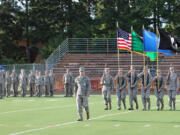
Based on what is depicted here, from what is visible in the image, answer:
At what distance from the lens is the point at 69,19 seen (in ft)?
209

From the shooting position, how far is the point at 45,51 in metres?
59.0

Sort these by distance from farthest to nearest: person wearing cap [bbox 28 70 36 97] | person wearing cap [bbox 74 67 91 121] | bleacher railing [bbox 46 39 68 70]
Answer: bleacher railing [bbox 46 39 68 70], person wearing cap [bbox 28 70 36 97], person wearing cap [bbox 74 67 91 121]

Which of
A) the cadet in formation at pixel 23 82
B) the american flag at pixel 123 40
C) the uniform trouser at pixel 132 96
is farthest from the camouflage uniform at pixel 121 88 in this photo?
the cadet in formation at pixel 23 82

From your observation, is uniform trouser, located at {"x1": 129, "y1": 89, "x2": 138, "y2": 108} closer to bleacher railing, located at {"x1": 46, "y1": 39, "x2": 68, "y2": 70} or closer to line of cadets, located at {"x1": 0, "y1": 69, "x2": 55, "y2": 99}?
line of cadets, located at {"x1": 0, "y1": 69, "x2": 55, "y2": 99}

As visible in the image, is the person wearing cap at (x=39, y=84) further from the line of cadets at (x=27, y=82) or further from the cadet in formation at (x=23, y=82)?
the cadet in formation at (x=23, y=82)

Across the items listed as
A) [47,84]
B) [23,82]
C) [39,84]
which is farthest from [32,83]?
[47,84]

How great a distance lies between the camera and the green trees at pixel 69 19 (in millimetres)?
59812

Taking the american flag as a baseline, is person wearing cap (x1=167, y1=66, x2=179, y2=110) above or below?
below

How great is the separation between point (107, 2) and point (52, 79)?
2810cm

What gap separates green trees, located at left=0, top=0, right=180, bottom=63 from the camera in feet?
196

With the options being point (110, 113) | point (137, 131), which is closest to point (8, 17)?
point (110, 113)

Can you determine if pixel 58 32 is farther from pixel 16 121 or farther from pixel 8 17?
pixel 16 121

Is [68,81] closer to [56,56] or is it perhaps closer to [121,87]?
[56,56]

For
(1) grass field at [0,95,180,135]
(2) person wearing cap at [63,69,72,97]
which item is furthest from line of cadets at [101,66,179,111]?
(2) person wearing cap at [63,69,72,97]
